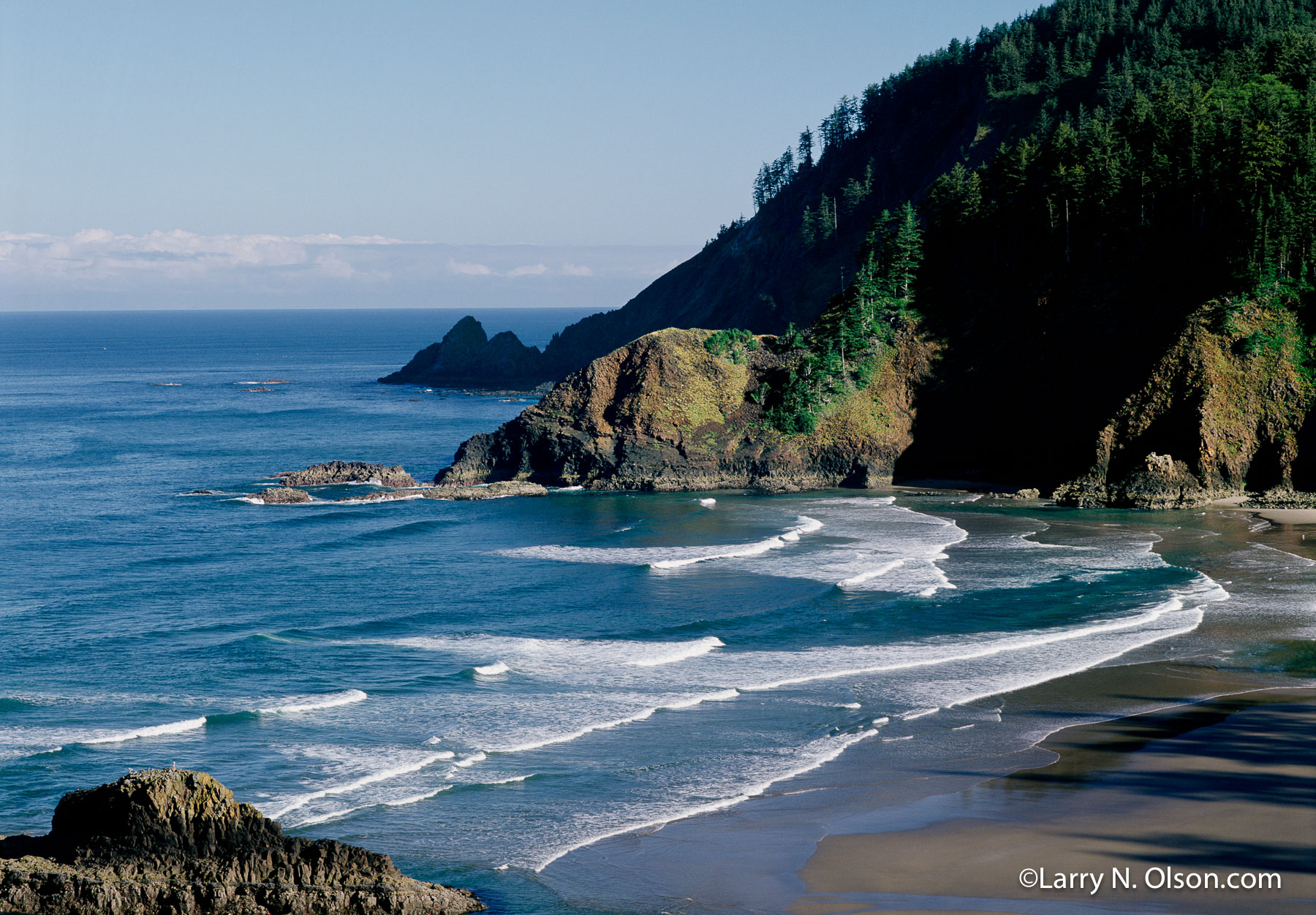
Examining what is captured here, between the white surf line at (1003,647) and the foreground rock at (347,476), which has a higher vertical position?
the foreground rock at (347,476)

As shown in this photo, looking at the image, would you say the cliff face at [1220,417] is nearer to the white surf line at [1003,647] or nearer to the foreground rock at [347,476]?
the white surf line at [1003,647]

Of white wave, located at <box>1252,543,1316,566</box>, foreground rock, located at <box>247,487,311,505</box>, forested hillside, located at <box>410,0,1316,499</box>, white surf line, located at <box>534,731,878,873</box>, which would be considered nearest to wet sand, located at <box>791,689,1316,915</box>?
white surf line, located at <box>534,731,878,873</box>

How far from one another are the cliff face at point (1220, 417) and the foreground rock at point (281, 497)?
1788 inches

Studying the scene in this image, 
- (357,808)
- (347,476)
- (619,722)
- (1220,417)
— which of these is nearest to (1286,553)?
(1220,417)

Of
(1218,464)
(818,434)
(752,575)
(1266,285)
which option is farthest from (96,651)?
(1266,285)

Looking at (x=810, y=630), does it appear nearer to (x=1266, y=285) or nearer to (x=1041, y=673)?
(x=1041, y=673)

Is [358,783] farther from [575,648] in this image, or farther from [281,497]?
[281,497]

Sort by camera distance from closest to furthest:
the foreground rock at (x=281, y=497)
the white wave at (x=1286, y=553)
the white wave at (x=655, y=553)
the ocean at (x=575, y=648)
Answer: the ocean at (x=575, y=648)
the white wave at (x=1286, y=553)
the white wave at (x=655, y=553)
the foreground rock at (x=281, y=497)

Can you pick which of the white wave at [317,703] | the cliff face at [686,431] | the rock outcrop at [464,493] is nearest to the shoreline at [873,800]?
the white wave at [317,703]

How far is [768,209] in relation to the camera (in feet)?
487

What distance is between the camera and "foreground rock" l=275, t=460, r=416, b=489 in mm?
74562

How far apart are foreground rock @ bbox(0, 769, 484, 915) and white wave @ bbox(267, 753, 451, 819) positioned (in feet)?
16.9

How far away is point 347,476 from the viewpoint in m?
75.4

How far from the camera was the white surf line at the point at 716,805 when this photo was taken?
65.7 ft
